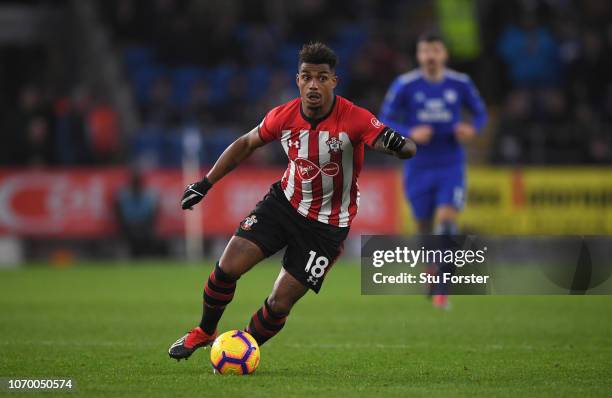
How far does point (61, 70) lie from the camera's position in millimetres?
22109

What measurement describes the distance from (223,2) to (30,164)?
6520 millimetres

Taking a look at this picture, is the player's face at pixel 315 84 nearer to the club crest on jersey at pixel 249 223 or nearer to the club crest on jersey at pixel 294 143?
the club crest on jersey at pixel 294 143

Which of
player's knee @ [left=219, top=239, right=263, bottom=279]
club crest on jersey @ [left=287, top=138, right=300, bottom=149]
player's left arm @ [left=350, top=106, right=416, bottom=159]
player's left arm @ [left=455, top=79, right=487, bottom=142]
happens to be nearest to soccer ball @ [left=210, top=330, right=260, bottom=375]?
player's knee @ [left=219, top=239, right=263, bottom=279]

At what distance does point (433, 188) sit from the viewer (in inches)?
443

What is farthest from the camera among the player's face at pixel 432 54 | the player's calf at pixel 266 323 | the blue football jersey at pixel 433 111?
the blue football jersey at pixel 433 111

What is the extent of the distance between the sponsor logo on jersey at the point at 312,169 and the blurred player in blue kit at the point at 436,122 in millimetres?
4098

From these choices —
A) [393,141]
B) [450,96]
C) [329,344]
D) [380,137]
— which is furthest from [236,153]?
[450,96]

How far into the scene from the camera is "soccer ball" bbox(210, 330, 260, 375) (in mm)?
6773

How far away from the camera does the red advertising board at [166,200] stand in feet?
59.4

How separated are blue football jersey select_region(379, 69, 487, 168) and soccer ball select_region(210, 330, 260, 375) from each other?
4.78m

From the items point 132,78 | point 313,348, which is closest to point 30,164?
point 132,78

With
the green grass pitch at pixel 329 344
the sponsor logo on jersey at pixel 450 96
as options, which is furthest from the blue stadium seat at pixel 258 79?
the sponsor logo on jersey at pixel 450 96

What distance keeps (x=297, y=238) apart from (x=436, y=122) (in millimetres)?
4463

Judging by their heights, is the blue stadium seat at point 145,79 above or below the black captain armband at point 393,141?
above
